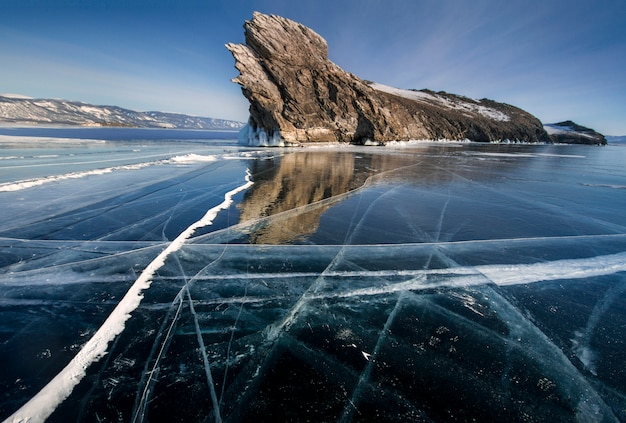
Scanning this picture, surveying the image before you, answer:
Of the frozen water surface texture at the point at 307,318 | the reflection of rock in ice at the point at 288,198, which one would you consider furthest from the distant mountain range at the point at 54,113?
the frozen water surface texture at the point at 307,318

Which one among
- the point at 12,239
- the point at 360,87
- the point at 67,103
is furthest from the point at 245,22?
the point at 67,103

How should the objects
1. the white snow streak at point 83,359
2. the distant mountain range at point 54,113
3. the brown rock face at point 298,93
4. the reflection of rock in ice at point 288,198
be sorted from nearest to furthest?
the white snow streak at point 83,359 → the reflection of rock in ice at point 288,198 → the brown rock face at point 298,93 → the distant mountain range at point 54,113

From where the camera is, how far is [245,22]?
101ft

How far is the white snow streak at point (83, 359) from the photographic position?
1539mm

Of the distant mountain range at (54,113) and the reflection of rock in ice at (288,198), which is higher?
the distant mountain range at (54,113)

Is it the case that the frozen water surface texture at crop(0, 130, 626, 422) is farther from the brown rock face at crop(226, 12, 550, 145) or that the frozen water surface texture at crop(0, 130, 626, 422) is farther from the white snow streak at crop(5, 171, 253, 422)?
the brown rock face at crop(226, 12, 550, 145)

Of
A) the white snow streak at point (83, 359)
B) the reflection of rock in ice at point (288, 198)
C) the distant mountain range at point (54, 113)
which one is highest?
the distant mountain range at point (54, 113)

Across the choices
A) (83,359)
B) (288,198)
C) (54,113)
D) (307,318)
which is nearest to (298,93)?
(288,198)

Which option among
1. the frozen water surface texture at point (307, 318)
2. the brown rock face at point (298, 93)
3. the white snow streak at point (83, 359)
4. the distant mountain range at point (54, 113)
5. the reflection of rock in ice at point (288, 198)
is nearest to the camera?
the white snow streak at point (83, 359)

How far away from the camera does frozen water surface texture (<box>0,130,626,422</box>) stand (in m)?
1.64

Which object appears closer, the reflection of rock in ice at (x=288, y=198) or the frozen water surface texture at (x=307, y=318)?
the frozen water surface texture at (x=307, y=318)

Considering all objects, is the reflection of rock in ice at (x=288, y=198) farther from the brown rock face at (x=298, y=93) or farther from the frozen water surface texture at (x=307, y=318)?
the brown rock face at (x=298, y=93)

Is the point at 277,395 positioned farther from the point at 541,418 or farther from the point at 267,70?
the point at 267,70

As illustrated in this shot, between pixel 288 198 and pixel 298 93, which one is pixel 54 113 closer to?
pixel 298 93
